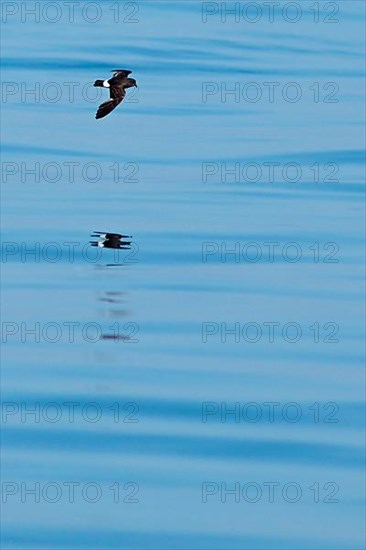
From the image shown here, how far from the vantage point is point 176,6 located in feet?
96.4

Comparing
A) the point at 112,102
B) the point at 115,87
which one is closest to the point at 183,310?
the point at 112,102

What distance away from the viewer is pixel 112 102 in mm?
13625

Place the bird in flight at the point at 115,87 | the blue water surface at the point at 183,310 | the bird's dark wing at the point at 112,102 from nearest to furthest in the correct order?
1. the blue water surface at the point at 183,310
2. the bird's dark wing at the point at 112,102
3. the bird in flight at the point at 115,87

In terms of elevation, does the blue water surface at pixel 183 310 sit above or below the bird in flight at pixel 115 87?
below

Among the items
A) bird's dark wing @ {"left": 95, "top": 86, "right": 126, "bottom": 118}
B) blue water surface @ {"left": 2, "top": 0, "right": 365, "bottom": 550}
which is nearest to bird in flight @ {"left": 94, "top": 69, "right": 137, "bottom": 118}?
bird's dark wing @ {"left": 95, "top": 86, "right": 126, "bottom": 118}

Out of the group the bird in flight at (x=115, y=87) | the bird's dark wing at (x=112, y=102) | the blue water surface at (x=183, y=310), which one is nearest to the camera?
the blue water surface at (x=183, y=310)

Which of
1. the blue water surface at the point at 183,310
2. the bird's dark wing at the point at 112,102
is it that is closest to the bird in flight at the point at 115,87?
the bird's dark wing at the point at 112,102

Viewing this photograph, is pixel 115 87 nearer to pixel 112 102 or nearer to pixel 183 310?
pixel 112 102

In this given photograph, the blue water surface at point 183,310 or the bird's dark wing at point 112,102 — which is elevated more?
the bird's dark wing at point 112,102

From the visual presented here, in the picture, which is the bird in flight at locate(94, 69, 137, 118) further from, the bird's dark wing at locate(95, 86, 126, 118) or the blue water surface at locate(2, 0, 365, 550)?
the blue water surface at locate(2, 0, 365, 550)

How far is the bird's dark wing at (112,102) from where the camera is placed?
43.8 ft

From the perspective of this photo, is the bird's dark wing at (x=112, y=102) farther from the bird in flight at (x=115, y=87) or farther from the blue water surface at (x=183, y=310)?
the blue water surface at (x=183, y=310)

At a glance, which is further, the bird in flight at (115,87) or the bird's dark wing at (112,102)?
the bird in flight at (115,87)

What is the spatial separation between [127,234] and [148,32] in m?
13.1
